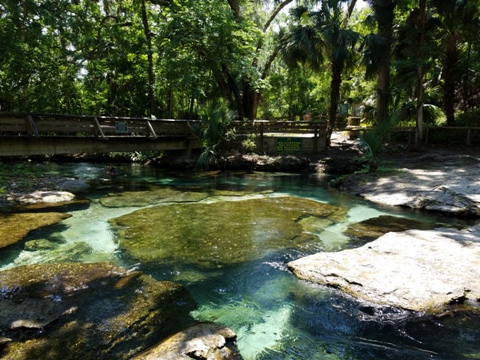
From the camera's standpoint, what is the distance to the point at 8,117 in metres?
9.51

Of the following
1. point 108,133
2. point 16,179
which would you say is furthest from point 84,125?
point 16,179

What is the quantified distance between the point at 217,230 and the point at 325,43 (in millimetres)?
11883

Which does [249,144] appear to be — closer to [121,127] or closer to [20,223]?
[121,127]

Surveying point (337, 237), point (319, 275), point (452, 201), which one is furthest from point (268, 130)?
point (319, 275)

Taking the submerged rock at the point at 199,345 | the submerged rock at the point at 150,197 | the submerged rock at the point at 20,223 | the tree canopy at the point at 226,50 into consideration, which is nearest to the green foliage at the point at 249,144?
the tree canopy at the point at 226,50

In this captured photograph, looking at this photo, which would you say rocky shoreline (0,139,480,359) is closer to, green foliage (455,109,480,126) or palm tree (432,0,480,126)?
palm tree (432,0,480,126)

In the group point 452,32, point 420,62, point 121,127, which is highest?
point 452,32

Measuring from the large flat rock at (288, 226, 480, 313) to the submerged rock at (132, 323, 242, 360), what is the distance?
1675mm

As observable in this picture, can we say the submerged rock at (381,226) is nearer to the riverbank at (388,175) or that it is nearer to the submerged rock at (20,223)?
the riverbank at (388,175)

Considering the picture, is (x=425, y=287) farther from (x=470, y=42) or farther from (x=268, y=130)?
(x=470, y=42)

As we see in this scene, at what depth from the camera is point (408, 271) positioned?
4.35m

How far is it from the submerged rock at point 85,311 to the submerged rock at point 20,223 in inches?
59.9

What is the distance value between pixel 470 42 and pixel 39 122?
677 inches

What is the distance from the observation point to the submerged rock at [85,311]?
3035mm
